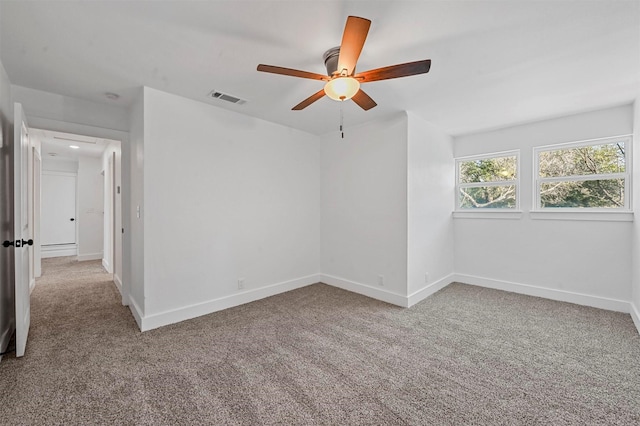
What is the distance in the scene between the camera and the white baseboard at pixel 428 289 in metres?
3.50

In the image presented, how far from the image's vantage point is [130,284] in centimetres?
339

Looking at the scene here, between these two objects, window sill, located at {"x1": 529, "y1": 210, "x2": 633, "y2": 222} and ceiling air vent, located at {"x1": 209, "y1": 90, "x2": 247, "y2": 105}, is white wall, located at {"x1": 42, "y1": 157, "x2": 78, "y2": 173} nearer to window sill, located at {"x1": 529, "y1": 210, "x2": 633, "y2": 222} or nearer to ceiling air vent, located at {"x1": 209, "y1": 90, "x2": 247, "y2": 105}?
ceiling air vent, located at {"x1": 209, "y1": 90, "x2": 247, "y2": 105}

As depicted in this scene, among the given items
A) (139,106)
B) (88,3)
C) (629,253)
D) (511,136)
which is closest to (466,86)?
(511,136)

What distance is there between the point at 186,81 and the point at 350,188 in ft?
8.05

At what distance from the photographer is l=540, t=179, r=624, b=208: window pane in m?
3.41

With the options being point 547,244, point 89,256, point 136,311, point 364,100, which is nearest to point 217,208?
point 136,311

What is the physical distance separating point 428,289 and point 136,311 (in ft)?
11.7

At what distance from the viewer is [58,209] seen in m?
7.36

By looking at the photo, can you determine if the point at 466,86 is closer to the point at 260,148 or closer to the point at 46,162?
the point at 260,148

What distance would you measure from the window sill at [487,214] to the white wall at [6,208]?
216 inches

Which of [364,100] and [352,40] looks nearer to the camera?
[352,40]

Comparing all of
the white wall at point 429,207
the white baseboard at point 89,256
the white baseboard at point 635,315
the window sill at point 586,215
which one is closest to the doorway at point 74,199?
the white baseboard at point 89,256

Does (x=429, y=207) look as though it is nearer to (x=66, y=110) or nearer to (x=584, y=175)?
(x=584, y=175)

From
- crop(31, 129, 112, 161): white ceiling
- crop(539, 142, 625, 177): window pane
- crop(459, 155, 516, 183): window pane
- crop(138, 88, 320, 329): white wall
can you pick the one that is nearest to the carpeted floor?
crop(138, 88, 320, 329): white wall
